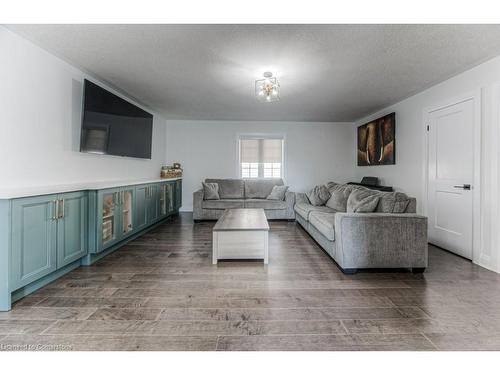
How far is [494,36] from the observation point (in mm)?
2295

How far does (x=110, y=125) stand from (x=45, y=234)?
1857 millimetres

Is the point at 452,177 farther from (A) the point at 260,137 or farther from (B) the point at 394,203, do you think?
(A) the point at 260,137

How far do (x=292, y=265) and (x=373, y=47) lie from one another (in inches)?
94.7

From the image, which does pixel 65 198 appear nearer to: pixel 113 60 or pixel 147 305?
pixel 147 305

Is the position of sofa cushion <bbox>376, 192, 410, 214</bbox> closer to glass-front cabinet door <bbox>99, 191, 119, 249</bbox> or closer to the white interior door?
the white interior door

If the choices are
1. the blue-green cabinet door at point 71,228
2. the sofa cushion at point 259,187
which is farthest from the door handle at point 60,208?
the sofa cushion at point 259,187

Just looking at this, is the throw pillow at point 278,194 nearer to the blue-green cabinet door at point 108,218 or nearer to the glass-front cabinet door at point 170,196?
the glass-front cabinet door at point 170,196

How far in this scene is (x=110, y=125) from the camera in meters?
3.57

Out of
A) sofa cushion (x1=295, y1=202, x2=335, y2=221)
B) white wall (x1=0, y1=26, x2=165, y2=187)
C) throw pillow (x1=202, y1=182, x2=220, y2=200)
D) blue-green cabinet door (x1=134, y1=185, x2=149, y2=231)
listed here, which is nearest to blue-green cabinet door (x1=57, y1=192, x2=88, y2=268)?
white wall (x1=0, y1=26, x2=165, y2=187)

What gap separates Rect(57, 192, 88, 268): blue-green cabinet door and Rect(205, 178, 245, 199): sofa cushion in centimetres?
338

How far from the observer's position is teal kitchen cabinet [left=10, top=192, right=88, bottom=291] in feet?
6.44

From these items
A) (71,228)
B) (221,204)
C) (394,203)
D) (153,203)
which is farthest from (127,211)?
(394,203)

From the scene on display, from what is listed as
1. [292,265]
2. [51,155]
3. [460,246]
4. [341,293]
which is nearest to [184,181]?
[51,155]

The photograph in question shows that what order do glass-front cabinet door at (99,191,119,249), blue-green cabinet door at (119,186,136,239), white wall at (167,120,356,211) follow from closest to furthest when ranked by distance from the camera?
1. glass-front cabinet door at (99,191,119,249)
2. blue-green cabinet door at (119,186,136,239)
3. white wall at (167,120,356,211)
